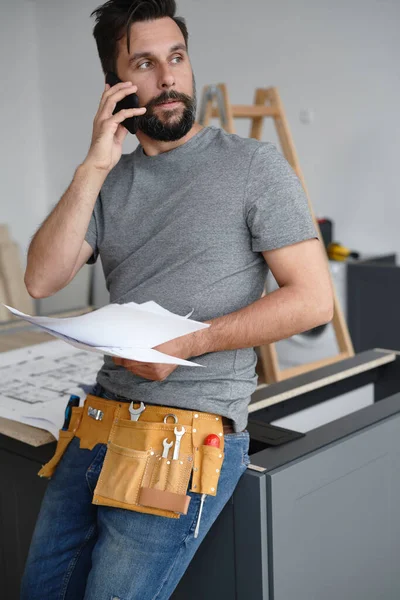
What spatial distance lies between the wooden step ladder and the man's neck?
216 cm

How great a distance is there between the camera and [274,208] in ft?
4.50

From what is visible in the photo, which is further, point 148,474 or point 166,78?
point 166,78

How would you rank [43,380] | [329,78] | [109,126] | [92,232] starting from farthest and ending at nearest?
[329,78] → [43,380] → [92,232] → [109,126]

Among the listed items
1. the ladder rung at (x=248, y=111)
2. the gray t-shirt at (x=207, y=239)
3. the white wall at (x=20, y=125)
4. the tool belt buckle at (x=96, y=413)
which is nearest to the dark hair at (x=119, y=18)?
the gray t-shirt at (x=207, y=239)

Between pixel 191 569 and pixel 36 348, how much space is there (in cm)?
122

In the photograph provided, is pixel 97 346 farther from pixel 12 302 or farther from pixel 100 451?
pixel 12 302

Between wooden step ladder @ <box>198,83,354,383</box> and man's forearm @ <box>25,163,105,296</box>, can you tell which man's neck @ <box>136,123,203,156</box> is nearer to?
man's forearm @ <box>25,163,105,296</box>

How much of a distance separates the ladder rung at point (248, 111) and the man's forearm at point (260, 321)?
264cm

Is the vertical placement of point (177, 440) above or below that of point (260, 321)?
below

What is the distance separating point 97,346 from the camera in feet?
4.02

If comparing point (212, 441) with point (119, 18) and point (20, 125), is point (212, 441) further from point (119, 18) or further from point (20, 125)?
point (20, 125)

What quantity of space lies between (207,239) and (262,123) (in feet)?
9.05

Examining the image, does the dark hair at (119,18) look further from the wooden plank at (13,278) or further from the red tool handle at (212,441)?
the wooden plank at (13,278)

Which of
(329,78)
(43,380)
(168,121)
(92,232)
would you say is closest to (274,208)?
(168,121)
